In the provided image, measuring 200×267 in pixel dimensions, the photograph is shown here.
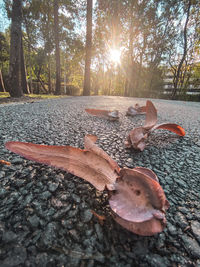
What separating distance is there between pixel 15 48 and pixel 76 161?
5.92 meters

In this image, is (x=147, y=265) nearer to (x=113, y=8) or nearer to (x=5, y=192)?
(x=5, y=192)

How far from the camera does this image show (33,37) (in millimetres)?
14195

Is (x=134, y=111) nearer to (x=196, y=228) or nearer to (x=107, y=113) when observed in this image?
(x=107, y=113)

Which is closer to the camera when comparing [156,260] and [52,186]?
[156,260]

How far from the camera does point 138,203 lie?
41 cm

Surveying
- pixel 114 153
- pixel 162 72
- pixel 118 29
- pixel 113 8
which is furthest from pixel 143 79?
pixel 114 153

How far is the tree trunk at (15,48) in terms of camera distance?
4734mm

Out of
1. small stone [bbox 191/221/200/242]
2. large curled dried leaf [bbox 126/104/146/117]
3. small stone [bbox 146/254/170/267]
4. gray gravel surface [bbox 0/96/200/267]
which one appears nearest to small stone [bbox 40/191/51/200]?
gray gravel surface [bbox 0/96/200/267]

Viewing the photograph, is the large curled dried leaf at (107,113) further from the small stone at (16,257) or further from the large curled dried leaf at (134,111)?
the small stone at (16,257)

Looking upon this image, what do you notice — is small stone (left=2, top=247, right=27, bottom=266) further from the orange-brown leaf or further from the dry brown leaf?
the orange-brown leaf

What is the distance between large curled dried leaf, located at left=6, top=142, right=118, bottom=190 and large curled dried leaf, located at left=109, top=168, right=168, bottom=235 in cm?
7

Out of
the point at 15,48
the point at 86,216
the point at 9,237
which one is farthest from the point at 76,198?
the point at 15,48

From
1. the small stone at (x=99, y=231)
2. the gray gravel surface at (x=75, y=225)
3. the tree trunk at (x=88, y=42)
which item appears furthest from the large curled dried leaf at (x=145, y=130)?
the tree trunk at (x=88, y=42)

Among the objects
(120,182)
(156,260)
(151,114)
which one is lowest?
(156,260)
